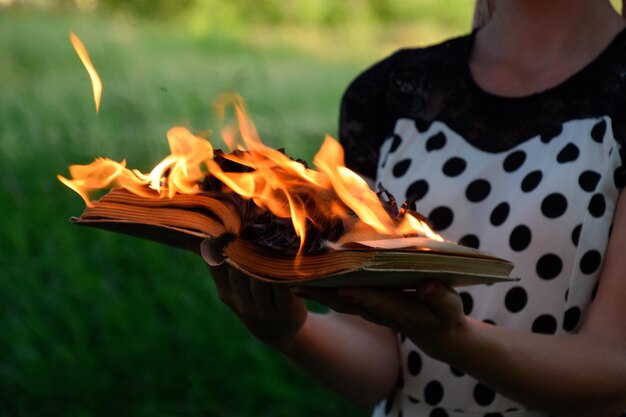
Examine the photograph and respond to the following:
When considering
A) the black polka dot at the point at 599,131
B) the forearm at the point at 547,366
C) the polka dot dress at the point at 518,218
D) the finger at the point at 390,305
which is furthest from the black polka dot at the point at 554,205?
the finger at the point at 390,305

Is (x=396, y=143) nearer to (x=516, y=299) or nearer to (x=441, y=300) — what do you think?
(x=516, y=299)

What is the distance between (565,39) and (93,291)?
2.61 m

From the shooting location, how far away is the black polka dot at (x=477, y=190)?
6.11ft

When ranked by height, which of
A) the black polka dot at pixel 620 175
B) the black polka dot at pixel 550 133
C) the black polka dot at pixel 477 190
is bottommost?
the black polka dot at pixel 477 190

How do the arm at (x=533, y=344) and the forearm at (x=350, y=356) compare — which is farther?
the forearm at (x=350, y=356)

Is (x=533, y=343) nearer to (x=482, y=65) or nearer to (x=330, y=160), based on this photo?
(x=330, y=160)

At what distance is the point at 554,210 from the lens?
1.76 meters

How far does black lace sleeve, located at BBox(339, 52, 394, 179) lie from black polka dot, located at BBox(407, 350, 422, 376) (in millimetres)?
400

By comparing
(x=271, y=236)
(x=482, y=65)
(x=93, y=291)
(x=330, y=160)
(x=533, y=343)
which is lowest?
(x=93, y=291)

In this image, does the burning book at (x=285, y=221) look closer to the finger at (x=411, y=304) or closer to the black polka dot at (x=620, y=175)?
the finger at (x=411, y=304)

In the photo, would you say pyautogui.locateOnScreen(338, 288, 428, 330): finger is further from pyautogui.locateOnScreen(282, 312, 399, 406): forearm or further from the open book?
pyautogui.locateOnScreen(282, 312, 399, 406): forearm

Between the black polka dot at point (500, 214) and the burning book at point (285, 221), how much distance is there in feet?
1.55

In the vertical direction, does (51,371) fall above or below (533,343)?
below

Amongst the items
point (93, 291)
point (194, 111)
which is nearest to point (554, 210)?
point (93, 291)
